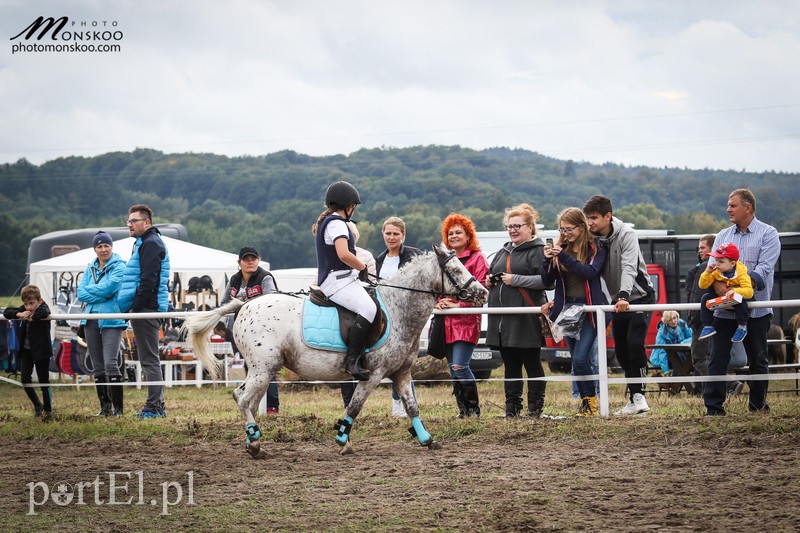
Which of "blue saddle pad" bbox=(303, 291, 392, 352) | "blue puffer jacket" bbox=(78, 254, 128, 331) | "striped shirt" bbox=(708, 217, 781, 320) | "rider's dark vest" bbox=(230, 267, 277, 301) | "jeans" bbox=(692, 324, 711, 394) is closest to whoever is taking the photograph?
"blue saddle pad" bbox=(303, 291, 392, 352)

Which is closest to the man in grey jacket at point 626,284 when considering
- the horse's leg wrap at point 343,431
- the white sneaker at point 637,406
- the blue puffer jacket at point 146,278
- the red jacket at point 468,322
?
the white sneaker at point 637,406

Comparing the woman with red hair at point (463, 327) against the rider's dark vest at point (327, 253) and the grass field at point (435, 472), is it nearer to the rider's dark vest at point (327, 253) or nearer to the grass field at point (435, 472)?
the grass field at point (435, 472)

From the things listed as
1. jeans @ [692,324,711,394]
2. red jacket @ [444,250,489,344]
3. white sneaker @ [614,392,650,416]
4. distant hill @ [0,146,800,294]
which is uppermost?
distant hill @ [0,146,800,294]

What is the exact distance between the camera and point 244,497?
246 inches

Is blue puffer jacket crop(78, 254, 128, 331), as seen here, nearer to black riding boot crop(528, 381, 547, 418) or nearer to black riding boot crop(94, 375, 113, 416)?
black riding boot crop(94, 375, 113, 416)

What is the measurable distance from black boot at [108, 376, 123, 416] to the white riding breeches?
12.7ft

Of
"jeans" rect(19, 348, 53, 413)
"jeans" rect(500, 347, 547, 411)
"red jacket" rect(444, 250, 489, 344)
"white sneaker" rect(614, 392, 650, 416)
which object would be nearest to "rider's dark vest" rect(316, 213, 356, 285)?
"red jacket" rect(444, 250, 489, 344)

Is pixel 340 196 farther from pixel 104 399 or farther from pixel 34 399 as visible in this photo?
pixel 34 399

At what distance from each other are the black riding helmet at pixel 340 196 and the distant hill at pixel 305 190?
5421 centimetres

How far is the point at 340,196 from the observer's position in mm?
7848

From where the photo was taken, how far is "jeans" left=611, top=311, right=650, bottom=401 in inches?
→ 348

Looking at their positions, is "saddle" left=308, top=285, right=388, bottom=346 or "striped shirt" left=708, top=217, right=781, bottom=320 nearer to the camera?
"saddle" left=308, top=285, right=388, bottom=346

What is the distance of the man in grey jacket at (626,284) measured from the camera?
8844 millimetres

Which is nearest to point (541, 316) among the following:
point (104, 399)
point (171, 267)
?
point (104, 399)
